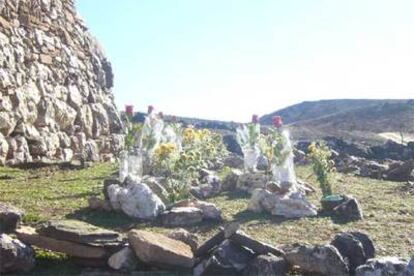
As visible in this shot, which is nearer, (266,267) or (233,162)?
(266,267)

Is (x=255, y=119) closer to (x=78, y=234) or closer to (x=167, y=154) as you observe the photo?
(x=167, y=154)

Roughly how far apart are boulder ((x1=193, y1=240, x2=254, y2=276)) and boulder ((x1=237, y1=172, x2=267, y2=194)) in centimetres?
648

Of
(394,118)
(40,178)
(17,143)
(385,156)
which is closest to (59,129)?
(17,143)

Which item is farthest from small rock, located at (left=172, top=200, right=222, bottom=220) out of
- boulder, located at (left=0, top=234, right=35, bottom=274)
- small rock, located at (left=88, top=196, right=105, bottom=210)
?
boulder, located at (left=0, top=234, right=35, bottom=274)

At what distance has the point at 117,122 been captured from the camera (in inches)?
1041

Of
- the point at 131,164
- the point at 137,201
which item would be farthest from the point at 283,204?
the point at 131,164

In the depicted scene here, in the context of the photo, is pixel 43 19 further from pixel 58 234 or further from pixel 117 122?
pixel 58 234

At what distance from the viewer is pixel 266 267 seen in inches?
266

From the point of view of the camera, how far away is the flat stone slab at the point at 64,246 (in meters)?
7.29

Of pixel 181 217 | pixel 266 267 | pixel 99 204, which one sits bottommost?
pixel 266 267

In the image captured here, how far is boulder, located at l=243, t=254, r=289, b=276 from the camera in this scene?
673 cm

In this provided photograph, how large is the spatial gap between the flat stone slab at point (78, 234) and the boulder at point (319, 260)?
2.25 m

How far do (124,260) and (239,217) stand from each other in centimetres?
363

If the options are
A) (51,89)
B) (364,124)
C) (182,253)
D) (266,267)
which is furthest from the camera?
(364,124)
